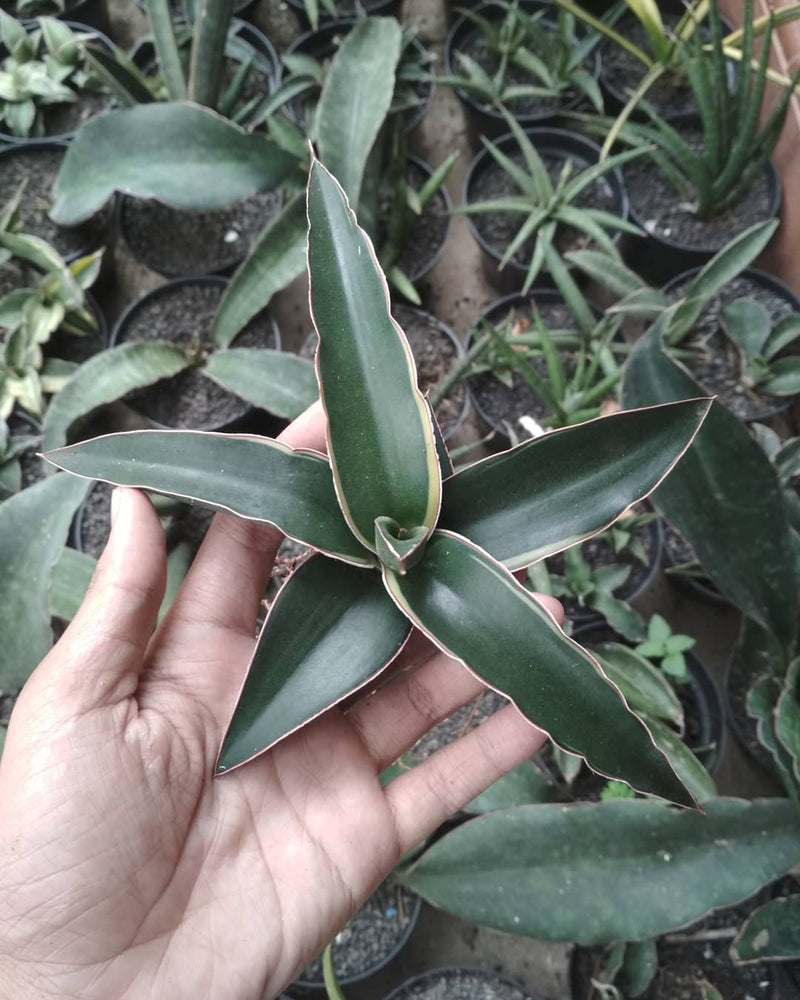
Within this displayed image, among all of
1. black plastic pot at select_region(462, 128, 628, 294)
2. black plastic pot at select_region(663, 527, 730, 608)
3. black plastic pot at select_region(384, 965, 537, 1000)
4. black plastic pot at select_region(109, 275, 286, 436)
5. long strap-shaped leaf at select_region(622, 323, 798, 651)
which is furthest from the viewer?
black plastic pot at select_region(462, 128, 628, 294)

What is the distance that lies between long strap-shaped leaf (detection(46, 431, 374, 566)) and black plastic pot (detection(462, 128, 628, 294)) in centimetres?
104

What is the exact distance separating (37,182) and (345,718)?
151cm

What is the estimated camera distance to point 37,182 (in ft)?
5.77

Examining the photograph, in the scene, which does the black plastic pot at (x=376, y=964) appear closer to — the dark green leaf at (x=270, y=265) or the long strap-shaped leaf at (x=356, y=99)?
the dark green leaf at (x=270, y=265)

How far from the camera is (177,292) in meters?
1.65

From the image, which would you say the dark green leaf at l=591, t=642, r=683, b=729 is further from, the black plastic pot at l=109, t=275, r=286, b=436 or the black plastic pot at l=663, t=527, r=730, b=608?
the black plastic pot at l=109, t=275, r=286, b=436

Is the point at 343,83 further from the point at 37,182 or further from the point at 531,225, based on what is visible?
the point at 37,182

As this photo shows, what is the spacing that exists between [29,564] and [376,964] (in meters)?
0.83

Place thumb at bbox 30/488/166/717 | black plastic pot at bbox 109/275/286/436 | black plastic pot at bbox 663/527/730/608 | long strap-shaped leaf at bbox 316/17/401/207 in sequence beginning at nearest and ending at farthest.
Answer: thumb at bbox 30/488/166/717 < long strap-shaped leaf at bbox 316/17/401/207 < black plastic pot at bbox 663/527/730/608 < black plastic pot at bbox 109/275/286/436

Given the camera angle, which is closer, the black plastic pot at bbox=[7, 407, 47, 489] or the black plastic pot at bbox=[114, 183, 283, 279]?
the black plastic pot at bbox=[7, 407, 47, 489]

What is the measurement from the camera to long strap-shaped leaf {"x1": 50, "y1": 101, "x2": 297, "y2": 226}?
132 centimetres

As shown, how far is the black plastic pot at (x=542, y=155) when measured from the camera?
1.65 m

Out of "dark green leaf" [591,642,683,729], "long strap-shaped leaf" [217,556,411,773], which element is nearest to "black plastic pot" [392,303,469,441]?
"dark green leaf" [591,642,683,729]

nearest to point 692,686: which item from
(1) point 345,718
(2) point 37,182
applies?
(1) point 345,718
